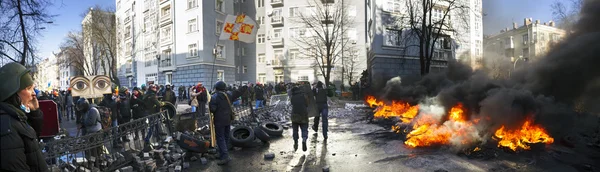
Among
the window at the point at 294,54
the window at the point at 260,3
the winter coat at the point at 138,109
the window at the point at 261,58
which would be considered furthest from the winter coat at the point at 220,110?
the window at the point at 260,3

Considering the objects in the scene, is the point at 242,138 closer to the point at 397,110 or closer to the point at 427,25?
the point at 397,110

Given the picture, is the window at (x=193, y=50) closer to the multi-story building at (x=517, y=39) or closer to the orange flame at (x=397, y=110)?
the orange flame at (x=397, y=110)

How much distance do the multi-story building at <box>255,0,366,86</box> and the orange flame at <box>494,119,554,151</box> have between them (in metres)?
28.4

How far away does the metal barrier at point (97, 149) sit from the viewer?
548cm

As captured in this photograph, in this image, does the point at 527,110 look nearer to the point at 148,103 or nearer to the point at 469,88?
the point at 469,88

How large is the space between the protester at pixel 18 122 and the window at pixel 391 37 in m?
29.5

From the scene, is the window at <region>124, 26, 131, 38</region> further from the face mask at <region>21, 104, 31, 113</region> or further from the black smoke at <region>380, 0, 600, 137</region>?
the face mask at <region>21, 104, 31, 113</region>

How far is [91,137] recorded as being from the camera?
19.7 ft

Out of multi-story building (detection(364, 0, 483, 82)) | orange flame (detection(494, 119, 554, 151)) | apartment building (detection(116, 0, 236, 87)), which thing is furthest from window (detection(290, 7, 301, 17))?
orange flame (detection(494, 119, 554, 151))

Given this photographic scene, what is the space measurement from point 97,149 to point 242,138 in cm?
372

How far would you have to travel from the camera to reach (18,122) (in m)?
2.47

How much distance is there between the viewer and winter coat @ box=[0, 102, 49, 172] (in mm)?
2369

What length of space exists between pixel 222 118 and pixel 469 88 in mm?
7779

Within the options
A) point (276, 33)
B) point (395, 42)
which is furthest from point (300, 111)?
point (276, 33)
